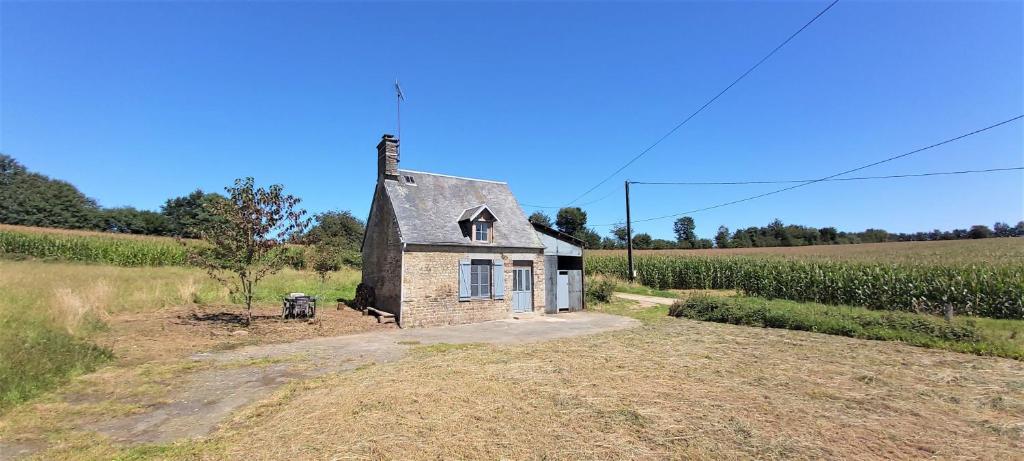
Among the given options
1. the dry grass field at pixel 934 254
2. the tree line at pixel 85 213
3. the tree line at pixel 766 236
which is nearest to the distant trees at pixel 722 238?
the tree line at pixel 766 236

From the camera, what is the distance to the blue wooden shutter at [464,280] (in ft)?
51.6

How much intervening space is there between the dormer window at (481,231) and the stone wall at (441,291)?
1.51 feet

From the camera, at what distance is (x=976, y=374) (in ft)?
27.1

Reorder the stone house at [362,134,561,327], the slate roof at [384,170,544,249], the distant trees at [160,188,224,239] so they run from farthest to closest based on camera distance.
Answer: the distant trees at [160,188,224,239], the slate roof at [384,170,544,249], the stone house at [362,134,561,327]

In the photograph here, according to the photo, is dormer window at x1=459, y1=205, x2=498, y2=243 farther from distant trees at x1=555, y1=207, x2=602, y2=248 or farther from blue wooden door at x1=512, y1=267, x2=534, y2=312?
distant trees at x1=555, y1=207, x2=602, y2=248

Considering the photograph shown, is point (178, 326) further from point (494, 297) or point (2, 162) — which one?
point (2, 162)

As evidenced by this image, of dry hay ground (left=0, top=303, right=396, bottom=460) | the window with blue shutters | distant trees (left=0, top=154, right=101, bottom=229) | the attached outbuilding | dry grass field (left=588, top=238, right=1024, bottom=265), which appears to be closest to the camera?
dry hay ground (left=0, top=303, right=396, bottom=460)

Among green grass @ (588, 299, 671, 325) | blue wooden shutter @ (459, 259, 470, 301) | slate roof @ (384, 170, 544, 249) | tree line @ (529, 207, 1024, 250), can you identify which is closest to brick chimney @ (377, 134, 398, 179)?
slate roof @ (384, 170, 544, 249)

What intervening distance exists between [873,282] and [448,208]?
66.8ft

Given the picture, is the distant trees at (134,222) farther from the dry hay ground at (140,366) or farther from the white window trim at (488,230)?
the white window trim at (488,230)

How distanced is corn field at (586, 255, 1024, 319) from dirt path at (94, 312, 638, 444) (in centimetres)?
1337

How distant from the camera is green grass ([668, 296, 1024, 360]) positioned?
10.8m

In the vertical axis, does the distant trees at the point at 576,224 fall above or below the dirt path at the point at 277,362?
above

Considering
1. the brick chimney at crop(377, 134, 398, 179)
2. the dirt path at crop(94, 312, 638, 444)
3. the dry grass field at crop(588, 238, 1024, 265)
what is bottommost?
the dirt path at crop(94, 312, 638, 444)
